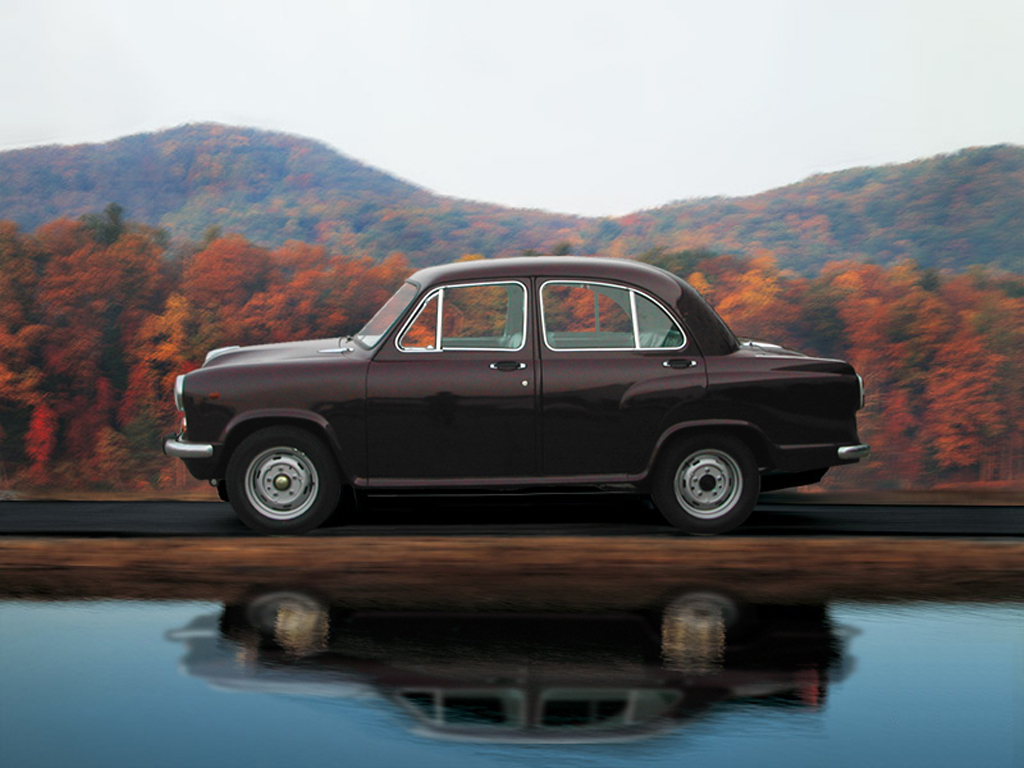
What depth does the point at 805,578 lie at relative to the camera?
5711mm

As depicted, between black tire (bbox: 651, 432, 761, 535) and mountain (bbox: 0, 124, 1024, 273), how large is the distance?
258 ft

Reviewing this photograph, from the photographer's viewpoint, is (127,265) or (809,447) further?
(127,265)

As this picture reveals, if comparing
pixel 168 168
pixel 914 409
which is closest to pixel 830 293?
pixel 914 409

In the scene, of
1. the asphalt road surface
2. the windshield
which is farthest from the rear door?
the windshield

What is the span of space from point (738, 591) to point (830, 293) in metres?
71.1

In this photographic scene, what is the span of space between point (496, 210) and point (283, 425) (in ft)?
317

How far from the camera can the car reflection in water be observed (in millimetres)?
4199

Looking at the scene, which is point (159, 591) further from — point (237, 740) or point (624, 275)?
point (624, 275)

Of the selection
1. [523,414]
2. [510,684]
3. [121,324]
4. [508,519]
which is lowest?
[510,684]

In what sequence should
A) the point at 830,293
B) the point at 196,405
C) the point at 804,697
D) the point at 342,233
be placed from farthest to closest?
the point at 342,233 < the point at 830,293 < the point at 196,405 < the point at 804,697

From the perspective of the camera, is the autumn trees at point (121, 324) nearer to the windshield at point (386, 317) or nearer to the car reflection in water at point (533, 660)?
the windshield at point (386, 317)

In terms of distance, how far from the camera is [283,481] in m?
6.89

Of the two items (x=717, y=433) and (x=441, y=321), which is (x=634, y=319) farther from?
(x=441, y=321)

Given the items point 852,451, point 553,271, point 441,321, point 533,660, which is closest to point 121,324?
point 441,321
